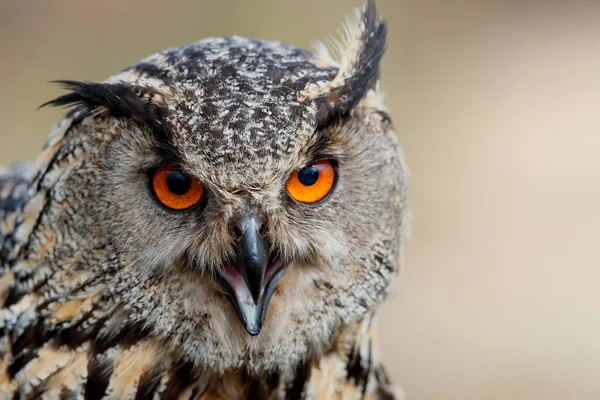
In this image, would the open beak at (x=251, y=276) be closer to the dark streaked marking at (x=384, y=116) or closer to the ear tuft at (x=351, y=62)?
the ear tuft at (x=351, y=62)

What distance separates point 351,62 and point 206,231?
44 centimetres

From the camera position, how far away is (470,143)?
566 cm

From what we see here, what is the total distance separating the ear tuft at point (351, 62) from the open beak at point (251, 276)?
24 cm

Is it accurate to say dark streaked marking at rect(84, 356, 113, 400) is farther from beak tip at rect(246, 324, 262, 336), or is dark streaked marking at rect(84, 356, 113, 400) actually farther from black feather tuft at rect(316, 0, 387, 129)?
black feather tuft at rect(316, 0, 387, 129)

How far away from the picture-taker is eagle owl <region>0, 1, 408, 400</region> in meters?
1.34

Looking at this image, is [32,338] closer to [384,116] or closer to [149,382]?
[149,382]

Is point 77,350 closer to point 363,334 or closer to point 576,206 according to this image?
point 363,334

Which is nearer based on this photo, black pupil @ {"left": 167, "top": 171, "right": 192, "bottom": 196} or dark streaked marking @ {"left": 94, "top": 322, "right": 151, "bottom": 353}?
black pupil @ {"left": 167, "top": 171, "right": 192, "bottom": 196}

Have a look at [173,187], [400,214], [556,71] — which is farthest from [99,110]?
[556,71]

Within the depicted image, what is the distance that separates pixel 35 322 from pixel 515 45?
5500 mm

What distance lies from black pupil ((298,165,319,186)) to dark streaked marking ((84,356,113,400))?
1.67ft

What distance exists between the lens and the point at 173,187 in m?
1.38

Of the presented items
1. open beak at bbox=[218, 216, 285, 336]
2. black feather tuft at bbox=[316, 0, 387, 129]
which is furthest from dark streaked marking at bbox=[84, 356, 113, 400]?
black feather tuft at bbox=[316, 0, 387, 129]

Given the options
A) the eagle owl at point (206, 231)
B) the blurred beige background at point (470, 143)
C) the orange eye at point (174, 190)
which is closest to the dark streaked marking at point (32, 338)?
the eagle owl at point (206, 231)
